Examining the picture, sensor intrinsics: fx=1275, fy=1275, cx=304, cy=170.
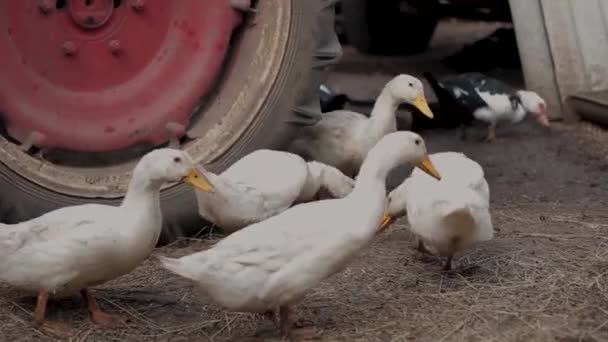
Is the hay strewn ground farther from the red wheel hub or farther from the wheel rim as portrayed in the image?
the red wheel hub

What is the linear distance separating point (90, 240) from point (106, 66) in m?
0.94

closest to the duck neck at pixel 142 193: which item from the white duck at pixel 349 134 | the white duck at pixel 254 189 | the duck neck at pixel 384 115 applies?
the white duck at pixel 254 189

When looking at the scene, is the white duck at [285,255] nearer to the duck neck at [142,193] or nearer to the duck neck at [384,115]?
the duck neck at [142,193]

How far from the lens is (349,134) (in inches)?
169

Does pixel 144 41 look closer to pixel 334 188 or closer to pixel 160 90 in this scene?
pixel 160 90

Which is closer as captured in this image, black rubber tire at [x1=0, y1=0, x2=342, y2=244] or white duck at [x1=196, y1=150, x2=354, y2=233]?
white duck at [x1=196, y1=150, x2=354, y2=233]

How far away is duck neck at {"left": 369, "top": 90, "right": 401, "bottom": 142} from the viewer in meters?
4.34

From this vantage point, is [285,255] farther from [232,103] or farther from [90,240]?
[232,103]

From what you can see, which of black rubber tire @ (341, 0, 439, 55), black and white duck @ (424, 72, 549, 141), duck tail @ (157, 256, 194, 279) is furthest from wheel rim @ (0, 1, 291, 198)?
black rubber tire @ (341, 0, 439, 55)

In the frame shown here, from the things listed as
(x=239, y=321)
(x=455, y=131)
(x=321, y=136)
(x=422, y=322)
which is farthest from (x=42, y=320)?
(x=455, y=131)

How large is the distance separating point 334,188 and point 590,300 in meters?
1.07

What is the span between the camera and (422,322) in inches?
119

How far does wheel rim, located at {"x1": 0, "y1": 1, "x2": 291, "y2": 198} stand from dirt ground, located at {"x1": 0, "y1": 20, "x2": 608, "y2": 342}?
0.27 m

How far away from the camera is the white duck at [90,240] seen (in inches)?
117
